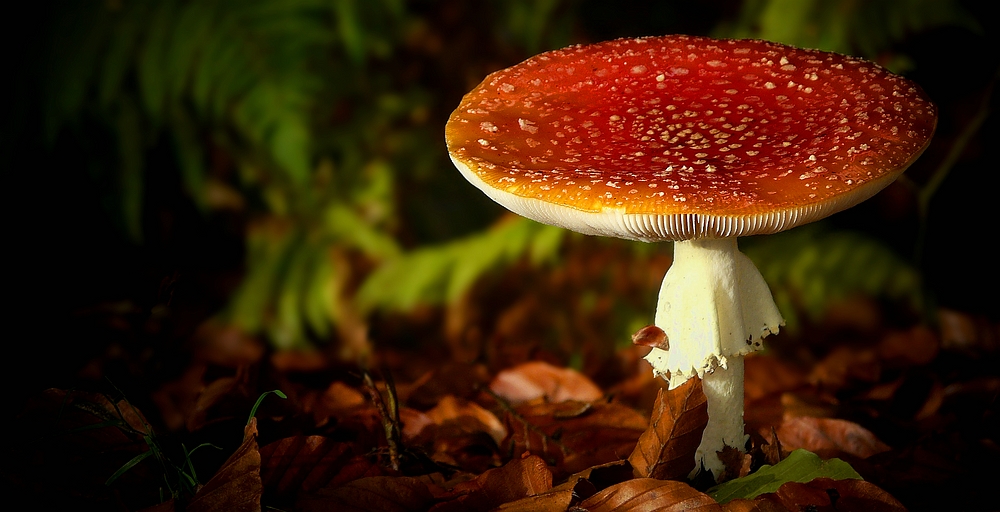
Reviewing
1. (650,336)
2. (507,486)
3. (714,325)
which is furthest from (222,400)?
(714,325)

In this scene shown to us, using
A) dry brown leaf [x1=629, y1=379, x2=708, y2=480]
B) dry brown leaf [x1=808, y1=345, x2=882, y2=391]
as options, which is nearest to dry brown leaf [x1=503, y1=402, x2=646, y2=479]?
dry brown leaf [x1=629, y1=379, x2=708, y2=480]

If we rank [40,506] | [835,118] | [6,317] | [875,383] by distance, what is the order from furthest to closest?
1. [6,317]
2. [875,383]
3. [835,118]
4. [40,506]

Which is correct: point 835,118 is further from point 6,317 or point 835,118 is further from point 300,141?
point 6,317

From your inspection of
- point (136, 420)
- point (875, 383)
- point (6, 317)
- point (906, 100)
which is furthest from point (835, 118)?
point (6, 317)

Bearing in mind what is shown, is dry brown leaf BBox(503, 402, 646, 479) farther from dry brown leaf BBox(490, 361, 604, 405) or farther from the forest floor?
dry brown leaf BBox(490, 361, 604, 405)

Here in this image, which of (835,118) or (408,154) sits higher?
(835,118)

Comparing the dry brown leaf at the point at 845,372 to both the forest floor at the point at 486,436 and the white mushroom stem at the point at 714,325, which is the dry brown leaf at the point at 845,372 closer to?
the forest floor at the point at 486,436

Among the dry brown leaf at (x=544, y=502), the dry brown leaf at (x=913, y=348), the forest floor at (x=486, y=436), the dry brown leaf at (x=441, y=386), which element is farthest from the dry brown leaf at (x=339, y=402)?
the dry brown leaf at (x=913, y=348)
